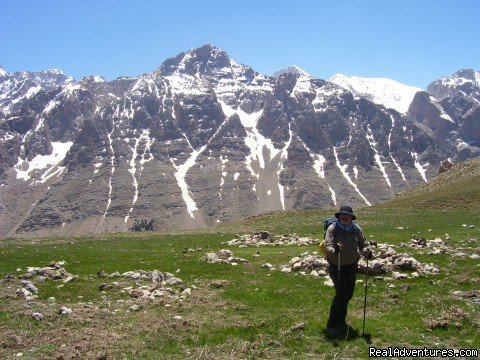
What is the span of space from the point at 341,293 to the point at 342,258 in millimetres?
1240

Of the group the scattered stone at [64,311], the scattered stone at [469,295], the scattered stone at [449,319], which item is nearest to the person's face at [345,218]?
the scattered stone at [449,319]

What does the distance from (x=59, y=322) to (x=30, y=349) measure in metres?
2.60

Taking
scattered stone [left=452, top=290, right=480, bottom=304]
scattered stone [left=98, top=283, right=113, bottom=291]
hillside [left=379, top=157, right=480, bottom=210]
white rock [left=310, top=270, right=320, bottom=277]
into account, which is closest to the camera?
scattered stone [left=452, top=290, right=480, bottom=304]

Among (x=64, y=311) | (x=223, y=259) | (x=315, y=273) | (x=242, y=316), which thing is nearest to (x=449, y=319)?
(x=242, y=316)

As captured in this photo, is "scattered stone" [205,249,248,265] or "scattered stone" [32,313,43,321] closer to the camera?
"scattered stone" [32,313,43,321]

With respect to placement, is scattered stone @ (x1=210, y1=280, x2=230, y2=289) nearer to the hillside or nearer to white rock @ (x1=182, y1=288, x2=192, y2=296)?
white rock @ (x1=182, y1=288, x2=192, y2=296)

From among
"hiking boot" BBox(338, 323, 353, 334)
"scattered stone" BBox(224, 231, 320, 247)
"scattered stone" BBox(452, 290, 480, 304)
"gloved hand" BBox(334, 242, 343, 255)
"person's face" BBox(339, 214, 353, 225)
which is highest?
"person's face" BBox(339, 214, 353, 225)

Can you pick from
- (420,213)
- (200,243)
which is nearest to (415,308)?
(200,243)

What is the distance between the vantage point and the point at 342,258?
55.1ft

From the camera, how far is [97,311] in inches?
765

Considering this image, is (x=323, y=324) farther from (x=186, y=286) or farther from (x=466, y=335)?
(x=186, y=286)

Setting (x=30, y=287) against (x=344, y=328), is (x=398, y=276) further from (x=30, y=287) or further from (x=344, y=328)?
(x=30, y=287)

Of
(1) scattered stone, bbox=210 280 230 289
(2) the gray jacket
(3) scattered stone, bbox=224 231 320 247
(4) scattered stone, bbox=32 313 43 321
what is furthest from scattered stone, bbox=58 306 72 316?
(3) scattered stone, bbox=224 231 320 247

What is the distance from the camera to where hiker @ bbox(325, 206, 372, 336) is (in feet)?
54.6
